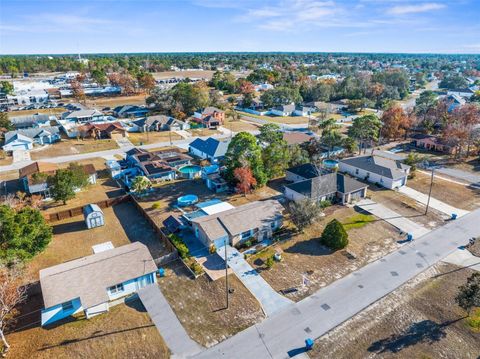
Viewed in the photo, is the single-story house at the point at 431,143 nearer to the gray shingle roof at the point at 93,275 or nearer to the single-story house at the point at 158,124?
the single-story house at the point at 158,124

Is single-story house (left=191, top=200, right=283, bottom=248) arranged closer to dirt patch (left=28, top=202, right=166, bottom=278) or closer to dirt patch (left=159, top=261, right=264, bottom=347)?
dirt patch (left=159, top=261, right=264, bottom=347)

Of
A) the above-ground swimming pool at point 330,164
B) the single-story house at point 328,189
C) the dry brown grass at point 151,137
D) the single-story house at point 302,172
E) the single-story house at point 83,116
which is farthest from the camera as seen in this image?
the single-story house at point 83,116

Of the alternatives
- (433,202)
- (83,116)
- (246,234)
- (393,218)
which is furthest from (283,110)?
(246,234)

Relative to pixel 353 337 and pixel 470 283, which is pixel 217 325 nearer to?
pixel 353 337

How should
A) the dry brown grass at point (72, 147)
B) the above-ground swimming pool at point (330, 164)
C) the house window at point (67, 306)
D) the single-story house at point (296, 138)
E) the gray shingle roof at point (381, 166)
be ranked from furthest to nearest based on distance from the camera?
the dry brown grass at point (72, 147) < the single-story house at point (296, 138) < the above-ground swimming pool at point (330, 164) < the gray shingle roof at point (381, 166) < the house window at point (67, 306)

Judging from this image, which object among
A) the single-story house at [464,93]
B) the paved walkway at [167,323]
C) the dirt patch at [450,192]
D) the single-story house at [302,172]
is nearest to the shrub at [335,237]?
the single-story house at [302,172]

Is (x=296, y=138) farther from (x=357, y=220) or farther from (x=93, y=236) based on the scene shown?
(x=93, y=236)
